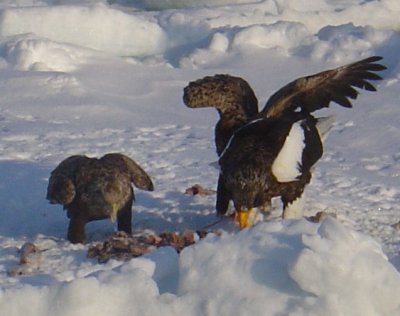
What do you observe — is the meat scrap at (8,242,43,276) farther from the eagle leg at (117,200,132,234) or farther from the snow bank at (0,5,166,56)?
the snow bank at (0,5,166,56)

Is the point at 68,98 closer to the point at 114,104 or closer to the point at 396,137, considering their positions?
the point at 114,104

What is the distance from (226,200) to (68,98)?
9.36 feet

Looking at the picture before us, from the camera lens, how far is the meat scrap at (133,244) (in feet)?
15.3

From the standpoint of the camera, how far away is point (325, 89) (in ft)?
17.7

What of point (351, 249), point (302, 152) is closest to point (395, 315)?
point (351, 249)

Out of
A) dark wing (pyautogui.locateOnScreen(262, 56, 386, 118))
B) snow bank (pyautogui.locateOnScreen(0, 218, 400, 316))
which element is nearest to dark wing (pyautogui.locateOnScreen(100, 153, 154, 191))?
dark wing (pyautogui.locateOnScreen(262, 56, 386, 118))

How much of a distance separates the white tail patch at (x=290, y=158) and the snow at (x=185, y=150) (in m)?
0.30

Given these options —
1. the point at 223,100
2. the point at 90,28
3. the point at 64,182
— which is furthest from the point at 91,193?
the point at 90,28

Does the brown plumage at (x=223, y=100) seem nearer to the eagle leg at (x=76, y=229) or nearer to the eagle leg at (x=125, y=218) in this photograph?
the eagle leg at (x=125, y=218)

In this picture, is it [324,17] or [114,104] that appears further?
[324,17]

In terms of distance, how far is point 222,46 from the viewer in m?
9.30

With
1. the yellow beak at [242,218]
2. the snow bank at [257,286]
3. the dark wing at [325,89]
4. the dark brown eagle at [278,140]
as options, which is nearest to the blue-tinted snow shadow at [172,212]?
the dark brown eagle at [278,140]

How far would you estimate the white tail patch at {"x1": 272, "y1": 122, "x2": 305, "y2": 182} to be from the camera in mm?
4840

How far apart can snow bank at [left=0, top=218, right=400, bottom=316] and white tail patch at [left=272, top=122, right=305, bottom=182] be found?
1.38 meters
